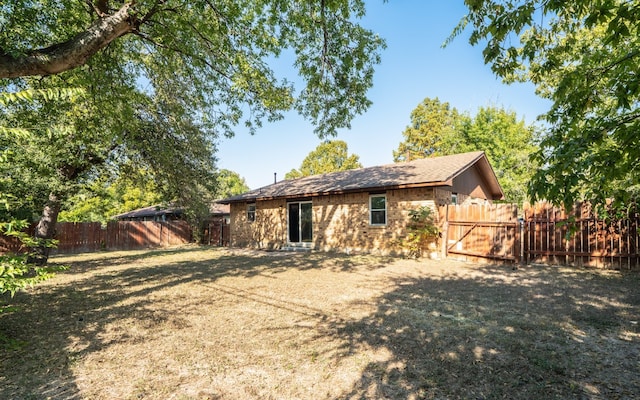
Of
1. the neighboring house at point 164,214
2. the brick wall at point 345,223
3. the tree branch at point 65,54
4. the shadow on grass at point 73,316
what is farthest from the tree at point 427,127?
the tree branch at point 65,54

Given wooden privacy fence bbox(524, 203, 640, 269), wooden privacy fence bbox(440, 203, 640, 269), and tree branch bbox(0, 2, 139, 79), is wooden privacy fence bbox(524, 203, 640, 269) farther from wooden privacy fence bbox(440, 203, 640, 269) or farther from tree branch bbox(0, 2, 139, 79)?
tree branch bbox(0, 2, 139, 79)

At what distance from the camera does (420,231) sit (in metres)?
11.2

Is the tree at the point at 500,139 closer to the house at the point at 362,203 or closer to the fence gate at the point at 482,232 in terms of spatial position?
the house at the point at 362,203

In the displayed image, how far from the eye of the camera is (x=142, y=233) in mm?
20312

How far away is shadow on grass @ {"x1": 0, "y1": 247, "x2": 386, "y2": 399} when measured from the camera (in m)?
3.09

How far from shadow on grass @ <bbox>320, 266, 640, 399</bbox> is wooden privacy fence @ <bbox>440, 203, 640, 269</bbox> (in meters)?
2.08

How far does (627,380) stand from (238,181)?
6196cm

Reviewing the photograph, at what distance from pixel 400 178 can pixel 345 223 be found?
3.04 meters

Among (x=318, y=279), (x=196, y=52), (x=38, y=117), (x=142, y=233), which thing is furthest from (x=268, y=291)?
(x=142, y=233)

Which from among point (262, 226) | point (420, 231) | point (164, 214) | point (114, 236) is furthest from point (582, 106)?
point (164, 214)

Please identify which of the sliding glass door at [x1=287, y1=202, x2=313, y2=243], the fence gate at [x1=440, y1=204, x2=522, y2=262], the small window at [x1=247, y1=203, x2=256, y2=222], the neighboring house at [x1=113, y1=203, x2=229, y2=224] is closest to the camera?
the fence gate at [x1=440, y1=204, x2=522, y2=262]

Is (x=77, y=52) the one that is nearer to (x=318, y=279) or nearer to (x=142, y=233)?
(x=318, y=279)

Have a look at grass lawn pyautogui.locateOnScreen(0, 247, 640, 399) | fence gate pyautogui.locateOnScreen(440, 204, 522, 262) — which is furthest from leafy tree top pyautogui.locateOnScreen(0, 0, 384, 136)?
fence gate pyautogui.locateOnScreen(440, 204, 522, 262)

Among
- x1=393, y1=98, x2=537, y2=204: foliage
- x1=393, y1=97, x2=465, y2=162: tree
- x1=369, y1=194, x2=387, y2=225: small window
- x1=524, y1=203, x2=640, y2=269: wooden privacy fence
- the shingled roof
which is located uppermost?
x1=393, y1=97, x2=465, y2=162: tree
